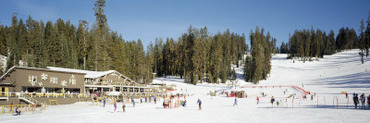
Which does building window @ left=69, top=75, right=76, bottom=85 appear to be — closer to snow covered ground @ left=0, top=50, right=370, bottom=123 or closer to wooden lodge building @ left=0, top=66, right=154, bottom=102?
wooden lodge building @ left=0, top=66, right=154, bottom=102

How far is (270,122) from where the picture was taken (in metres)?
18.4

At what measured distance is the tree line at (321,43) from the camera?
115 metres

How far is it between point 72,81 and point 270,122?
1363 inches

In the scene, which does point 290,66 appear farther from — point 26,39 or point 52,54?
point 26,39

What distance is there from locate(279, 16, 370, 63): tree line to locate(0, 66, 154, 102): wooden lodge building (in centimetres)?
8180

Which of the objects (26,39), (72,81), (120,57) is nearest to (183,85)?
(120,57)

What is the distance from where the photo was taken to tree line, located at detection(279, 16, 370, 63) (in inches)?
4546

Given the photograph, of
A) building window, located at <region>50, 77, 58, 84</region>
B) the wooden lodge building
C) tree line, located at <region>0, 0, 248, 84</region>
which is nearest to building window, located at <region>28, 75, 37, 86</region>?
the wooden lodge building

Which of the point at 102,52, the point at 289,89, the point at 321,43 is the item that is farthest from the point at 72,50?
the point at 321,43

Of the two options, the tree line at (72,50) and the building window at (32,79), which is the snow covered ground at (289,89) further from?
the tree line at (72,50)

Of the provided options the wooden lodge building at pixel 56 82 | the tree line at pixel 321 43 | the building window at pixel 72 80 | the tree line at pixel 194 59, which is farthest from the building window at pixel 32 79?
the tree line at pixel 321 43

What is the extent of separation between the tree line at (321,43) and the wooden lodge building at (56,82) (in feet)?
268

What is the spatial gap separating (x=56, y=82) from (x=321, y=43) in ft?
396

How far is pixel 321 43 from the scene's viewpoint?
→ 124750mm
